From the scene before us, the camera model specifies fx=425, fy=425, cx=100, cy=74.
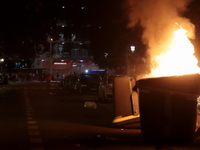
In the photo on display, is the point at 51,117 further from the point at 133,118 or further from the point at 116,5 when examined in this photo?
the point at 116,5

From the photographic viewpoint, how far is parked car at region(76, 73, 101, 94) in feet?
104

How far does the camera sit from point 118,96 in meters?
13.4

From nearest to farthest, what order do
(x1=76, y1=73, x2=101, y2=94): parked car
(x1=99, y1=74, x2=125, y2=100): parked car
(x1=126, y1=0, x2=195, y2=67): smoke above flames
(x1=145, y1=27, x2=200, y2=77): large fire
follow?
(x1=145, y1=27, x2=200, y2=77): large fire, (x1=126, y1=0, x2=195, y2=67): smoke above flames, (x1=99, y1=74, x2=125, y2=100): parked car, (x1=76, y1=73, x2=101, y2=94): parked car

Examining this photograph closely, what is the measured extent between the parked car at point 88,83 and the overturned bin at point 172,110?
73.0ft

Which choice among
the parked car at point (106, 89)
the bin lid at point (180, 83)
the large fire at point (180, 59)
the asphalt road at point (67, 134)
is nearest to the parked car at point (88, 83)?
the parked car at point (106, 89)

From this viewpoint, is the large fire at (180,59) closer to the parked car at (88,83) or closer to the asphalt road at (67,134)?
the asphalt road at (67,134)

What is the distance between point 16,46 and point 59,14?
7534 mm

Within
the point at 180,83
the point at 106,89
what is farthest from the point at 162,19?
the point at 180,83

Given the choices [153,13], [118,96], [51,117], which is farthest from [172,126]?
[153,13]

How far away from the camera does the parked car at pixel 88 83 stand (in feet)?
104

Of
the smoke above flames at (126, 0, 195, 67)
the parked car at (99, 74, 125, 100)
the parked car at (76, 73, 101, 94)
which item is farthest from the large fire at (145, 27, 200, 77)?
the parked car at (76, 73, 101, 94)

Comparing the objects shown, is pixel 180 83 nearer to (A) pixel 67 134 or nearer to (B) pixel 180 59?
(A) pixel 67 134

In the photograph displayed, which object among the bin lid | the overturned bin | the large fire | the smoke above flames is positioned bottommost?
the overturned bin

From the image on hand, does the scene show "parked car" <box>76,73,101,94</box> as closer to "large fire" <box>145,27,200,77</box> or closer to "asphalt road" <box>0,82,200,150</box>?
"large fire" <box>145,27,200,77</box>
